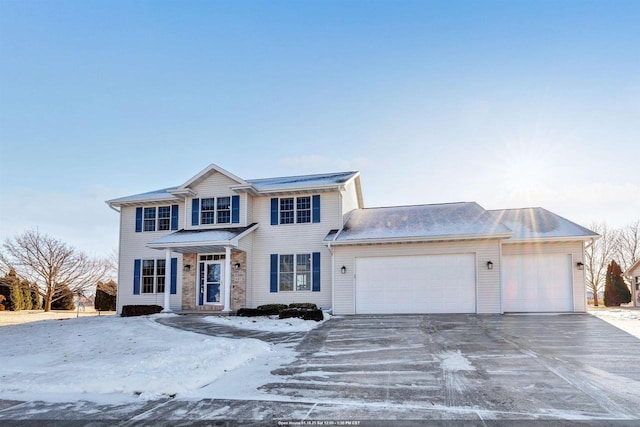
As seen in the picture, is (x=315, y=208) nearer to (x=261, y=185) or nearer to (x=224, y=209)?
(x=261, y=185)

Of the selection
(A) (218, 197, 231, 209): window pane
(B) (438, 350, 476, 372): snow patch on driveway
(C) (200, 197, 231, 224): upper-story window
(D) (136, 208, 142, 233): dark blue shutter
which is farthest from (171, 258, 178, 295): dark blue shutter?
(B) (438, 350, 476, 372): snow patch on driveway

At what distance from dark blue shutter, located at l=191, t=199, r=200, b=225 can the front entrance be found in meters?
1.84

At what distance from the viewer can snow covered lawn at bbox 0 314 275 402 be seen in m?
6.54

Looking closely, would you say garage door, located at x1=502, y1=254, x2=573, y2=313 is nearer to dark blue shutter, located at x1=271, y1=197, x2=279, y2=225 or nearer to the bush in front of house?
the bush in front of house

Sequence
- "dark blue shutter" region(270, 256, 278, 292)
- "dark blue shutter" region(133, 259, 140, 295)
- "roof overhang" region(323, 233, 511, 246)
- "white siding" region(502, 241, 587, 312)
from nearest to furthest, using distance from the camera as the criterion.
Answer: "roof overhang" region(323, 233, 511, 246)
"white siding" region(502, 241, 587, 312)
"dark blue shutter" region(270, 256, 278, 292)
"dark blue shutter" region(133, 259, 140, 295)

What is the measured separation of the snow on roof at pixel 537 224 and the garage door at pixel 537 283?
814 mm

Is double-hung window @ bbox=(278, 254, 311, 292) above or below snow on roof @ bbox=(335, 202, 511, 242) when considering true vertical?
below

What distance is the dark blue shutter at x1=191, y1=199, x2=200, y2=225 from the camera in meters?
18.7

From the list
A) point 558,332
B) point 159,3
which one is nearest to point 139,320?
point 159,3

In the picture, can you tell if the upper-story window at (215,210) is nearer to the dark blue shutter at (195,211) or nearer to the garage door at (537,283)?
the dark blue shutter at (195,211)

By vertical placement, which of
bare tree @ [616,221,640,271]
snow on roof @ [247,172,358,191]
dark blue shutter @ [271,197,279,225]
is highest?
snow on roof @ [247,172,358,191]

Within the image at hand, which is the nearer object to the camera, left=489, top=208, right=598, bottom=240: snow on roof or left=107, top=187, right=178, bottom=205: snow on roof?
left=489, top=208, right=598, bottom=240: snow on roof

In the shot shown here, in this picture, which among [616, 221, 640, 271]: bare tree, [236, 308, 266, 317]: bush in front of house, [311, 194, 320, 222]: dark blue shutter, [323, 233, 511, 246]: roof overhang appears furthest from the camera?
[616, 221, 640, 271]: bare tree

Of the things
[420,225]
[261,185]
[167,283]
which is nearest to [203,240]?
[167,283]
